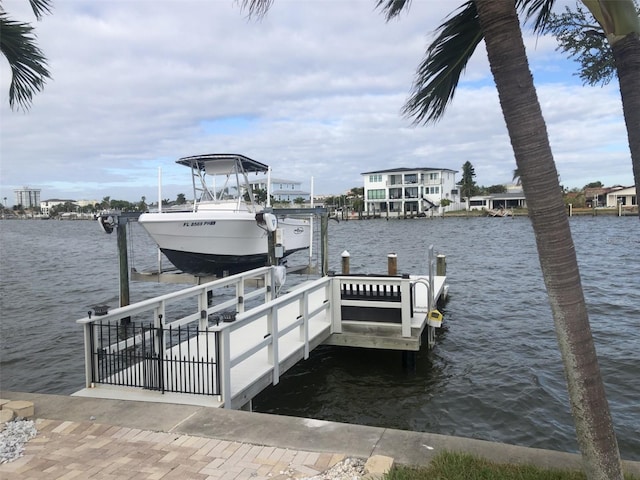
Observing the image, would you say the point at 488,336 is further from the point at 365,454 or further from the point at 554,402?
the point at 365,454

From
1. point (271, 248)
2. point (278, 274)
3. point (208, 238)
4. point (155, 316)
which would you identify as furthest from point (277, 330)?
point (208, 238)

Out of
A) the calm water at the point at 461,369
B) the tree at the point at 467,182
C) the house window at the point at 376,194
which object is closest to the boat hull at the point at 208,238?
the calm water at the point at 461,369

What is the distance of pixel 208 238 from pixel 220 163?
273 centimetres

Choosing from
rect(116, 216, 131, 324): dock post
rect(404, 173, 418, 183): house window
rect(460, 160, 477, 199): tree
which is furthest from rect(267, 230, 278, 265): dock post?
rect(460, 160, 477, 199): tree

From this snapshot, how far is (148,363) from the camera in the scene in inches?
256

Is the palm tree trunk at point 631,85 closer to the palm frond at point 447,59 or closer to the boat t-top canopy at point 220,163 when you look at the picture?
the palm frond at point 447,59

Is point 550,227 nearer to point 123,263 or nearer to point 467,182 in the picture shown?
point 123,263

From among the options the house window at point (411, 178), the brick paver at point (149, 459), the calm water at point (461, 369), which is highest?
the house window at point (411, 178)

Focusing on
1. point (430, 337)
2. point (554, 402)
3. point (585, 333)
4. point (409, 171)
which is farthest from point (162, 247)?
point (409, 171)

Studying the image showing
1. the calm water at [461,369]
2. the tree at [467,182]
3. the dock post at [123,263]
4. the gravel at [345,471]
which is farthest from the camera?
the tree at [467,182]

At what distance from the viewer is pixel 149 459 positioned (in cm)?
437

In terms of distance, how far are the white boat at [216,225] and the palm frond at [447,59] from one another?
11877 millimetres

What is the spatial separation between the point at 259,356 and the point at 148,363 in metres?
1.91

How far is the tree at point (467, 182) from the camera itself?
122875 millimetres
